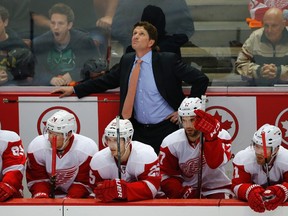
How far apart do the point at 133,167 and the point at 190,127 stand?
58 cm

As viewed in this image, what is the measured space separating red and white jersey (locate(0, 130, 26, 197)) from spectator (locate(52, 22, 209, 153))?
4.32ft

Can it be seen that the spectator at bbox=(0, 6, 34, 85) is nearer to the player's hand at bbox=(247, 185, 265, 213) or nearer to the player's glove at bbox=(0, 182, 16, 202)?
the player's glove at bbox=(0, 182, 16, 202)

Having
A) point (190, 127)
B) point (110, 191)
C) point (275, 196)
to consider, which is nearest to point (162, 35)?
point (190, 127)

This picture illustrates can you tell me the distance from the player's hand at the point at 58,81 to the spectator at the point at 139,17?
580 millimetres

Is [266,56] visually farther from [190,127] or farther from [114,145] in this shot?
[114,145]

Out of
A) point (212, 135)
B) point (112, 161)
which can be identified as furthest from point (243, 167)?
point (112, 161)

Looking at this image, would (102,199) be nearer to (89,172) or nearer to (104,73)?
(89,172)

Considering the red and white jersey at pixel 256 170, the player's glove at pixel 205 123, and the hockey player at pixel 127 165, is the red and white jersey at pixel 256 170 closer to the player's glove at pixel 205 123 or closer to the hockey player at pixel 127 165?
the player's glove at pixel 205 123

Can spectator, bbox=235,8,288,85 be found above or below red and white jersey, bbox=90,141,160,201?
above

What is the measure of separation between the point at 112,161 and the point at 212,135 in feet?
2.40

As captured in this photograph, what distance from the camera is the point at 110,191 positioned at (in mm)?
7199

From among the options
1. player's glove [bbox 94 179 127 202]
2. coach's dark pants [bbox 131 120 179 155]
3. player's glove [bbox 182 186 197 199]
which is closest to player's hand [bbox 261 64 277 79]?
coach's dark pants [bbox 131 120 179 155]

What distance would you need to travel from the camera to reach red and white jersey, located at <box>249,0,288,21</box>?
9.23m

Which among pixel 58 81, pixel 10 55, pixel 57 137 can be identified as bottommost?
pixel 57 137
